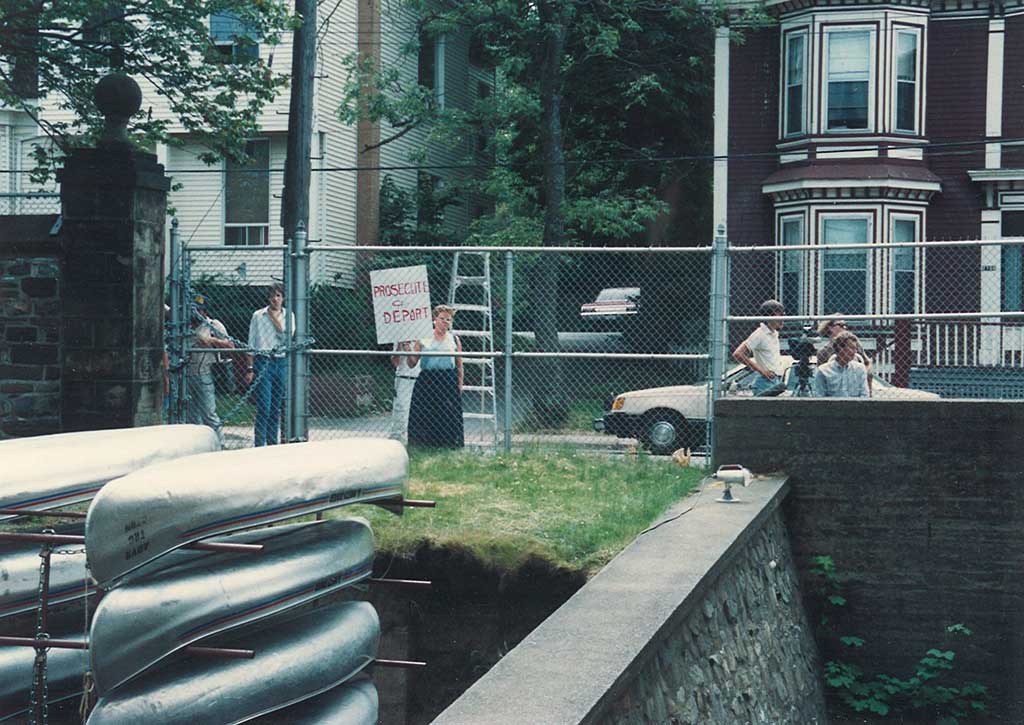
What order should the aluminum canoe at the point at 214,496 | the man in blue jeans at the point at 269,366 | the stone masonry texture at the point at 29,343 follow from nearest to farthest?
the aluminum canoe at the point at 214,496, the stone masonry texture at the point at 29,343, the man in blue jeans at the point at 269,366

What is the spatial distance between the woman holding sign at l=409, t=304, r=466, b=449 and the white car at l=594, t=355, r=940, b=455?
1.66m

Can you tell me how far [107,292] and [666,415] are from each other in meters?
6.51

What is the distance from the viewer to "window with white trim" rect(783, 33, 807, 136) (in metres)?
25.0

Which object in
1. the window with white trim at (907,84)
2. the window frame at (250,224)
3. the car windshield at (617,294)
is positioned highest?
the window with white trim at (907,84)

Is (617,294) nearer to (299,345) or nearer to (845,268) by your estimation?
(845,268)

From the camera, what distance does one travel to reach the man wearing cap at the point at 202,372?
13.1m

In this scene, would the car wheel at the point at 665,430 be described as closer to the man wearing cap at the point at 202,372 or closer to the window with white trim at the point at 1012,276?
the man wearing cap at the point at 202,372

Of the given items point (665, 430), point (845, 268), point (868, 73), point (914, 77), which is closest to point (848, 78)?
point (868, 73)

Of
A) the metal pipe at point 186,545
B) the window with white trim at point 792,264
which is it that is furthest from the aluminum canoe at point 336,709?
the window with white trim at point 792,264

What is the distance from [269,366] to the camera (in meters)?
13.0

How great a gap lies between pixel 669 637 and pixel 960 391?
8.43m

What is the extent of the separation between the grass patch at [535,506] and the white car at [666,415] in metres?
2.32

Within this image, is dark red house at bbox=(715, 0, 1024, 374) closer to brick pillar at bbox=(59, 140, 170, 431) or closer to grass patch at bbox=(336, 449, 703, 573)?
grass patch at bbox=(336, 449, 703, 573)

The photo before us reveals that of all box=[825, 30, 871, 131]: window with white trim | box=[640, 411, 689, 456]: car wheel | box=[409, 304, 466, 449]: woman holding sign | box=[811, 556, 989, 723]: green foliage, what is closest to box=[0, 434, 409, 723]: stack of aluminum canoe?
box=[811, 556, 989, 723]: green foliage
